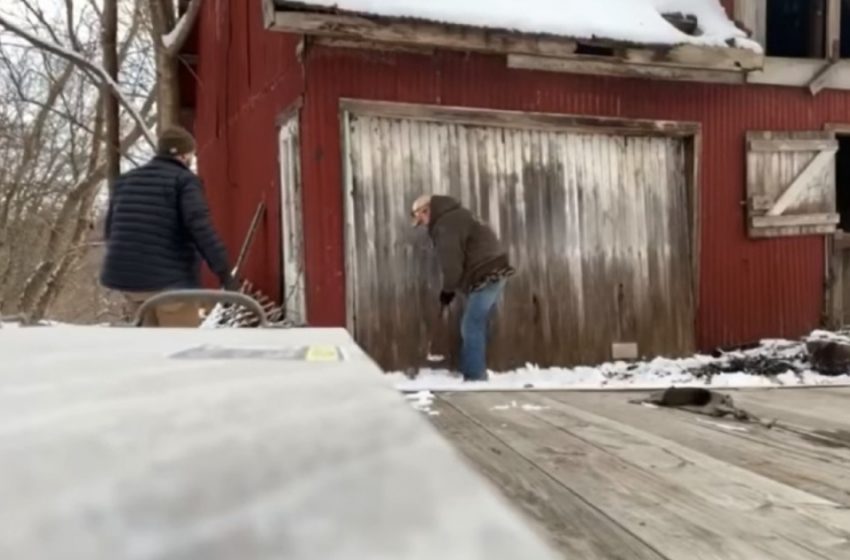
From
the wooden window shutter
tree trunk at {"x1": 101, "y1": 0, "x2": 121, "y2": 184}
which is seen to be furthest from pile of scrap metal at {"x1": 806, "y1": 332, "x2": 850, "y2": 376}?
tree trunk at {"x1": 101, "y1": 0, "x2": 121, "y2": 184}

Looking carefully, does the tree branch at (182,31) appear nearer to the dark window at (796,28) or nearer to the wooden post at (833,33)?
the dark window at (796,28)

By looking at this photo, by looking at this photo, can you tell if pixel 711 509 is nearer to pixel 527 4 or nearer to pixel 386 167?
pixel 386 167

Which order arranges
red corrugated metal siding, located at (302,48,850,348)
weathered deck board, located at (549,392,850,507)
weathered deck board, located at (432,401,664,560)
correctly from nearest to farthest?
weathered deck board, located at (432,401,664,560) < weathered deck board, located at (549,392,850,507) < red corrugated metal siding, located at (302,48,850,348)

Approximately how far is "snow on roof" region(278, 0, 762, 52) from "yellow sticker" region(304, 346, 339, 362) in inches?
213

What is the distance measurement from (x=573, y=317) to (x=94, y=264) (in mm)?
24190

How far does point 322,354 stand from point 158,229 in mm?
4155

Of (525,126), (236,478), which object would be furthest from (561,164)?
(236,478)

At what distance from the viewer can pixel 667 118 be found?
8.68 m

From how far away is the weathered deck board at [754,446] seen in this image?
169 cm

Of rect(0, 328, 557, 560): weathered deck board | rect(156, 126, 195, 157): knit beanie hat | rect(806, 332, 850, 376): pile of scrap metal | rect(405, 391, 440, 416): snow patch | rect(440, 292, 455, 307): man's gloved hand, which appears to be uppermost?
rect(156, 126, 195, 157): knit beanie hat

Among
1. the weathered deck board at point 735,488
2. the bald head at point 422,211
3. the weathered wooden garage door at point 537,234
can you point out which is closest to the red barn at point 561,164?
the weathered wooden garage door at point 537,234

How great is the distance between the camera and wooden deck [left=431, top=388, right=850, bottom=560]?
4.21 feet

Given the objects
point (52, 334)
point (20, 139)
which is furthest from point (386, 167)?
point (20, 139)

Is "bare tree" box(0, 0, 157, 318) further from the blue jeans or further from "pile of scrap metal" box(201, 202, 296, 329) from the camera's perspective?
the blue jeans
